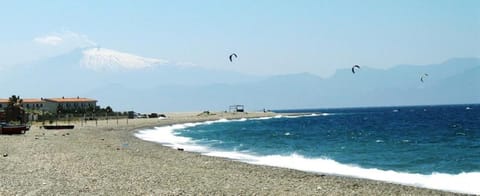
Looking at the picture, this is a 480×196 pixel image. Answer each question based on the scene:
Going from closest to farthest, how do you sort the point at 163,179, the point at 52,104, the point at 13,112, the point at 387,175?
the point at 163,179 < the point at 387,175 < the point at 13,112 < the point at 52,104

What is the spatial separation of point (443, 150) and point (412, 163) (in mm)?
10049

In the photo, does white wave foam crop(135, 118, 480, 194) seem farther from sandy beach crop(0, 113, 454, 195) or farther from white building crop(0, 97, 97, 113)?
white building crop(0, 97, 97, 113)

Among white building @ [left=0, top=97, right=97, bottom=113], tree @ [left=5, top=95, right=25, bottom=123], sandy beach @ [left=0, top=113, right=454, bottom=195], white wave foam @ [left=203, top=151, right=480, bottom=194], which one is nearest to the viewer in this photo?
sandy beach @ [left=0, top=113, right=454, bottom=195]

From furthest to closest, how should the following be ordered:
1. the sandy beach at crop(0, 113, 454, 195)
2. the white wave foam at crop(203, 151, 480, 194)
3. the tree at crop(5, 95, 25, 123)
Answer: the tree at crop(5, 95, 25, 123) → the white wave foam at crop(203, 151, 480, 194) → the sandy beach at crop(0, 113, 454, 195)

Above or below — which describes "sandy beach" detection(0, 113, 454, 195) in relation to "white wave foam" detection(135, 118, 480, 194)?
above

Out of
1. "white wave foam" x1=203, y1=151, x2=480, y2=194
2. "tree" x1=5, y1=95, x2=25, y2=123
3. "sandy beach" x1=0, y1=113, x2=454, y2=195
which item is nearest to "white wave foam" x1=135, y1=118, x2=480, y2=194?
"white wave foam" x1=203, y1=151, x2=480, y2=194

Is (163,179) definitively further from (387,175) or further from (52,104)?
(52,104)

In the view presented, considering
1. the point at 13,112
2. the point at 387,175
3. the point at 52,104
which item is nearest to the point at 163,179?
the point at 387,175

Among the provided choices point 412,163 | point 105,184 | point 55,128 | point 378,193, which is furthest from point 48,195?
point 55,128

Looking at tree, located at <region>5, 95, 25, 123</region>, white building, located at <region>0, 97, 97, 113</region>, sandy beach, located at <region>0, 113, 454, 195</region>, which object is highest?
white building, located at <region>0, 97, 97, 113</region>

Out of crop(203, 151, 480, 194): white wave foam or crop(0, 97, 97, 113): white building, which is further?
crop(0, 97, 97, 113): white building

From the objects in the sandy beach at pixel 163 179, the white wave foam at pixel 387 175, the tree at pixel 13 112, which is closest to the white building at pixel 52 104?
the tree at pixel 13 112

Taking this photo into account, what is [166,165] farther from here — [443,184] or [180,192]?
[443,184]

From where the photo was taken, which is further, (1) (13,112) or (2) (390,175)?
(1) (13,112)
